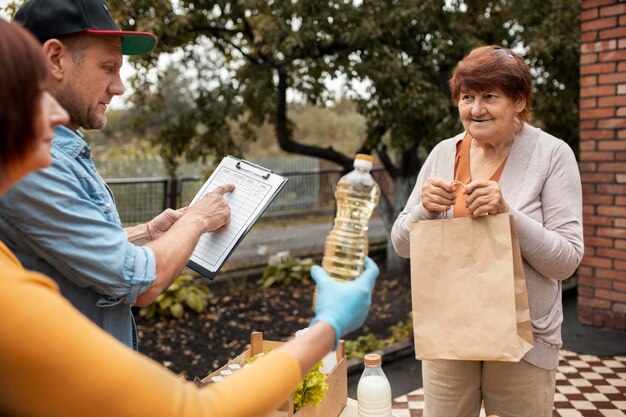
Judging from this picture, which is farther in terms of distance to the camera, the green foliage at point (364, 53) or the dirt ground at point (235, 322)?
the green foliage at point (364, 53)

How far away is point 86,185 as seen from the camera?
4.73ft

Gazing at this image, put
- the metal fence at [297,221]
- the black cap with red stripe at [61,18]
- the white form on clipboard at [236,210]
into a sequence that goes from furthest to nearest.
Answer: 1. the metal fence at [297,221]
2. the white form on clipboard at [236,210]
3. the black cap with red stripe at [61,18]

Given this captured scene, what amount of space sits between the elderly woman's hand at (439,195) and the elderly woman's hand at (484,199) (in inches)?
3.7

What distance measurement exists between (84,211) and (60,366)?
516mm

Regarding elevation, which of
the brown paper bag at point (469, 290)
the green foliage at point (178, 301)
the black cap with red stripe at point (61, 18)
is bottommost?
the green foliage at point (178, 301)

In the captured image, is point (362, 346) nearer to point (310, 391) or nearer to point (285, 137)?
point (285, 137)

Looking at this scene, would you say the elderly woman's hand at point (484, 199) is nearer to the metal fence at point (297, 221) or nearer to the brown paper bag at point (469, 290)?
the brown paper bag at point (469, 290)

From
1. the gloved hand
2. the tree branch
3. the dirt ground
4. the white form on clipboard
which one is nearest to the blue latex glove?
the white form on clipboard

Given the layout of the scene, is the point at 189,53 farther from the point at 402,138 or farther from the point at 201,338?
the point at 201,338

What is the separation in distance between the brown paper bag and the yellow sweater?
109cm

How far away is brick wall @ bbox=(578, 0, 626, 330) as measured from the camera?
498 centimetres

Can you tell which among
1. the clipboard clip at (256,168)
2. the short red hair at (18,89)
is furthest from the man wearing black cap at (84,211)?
the short red hair at (18,89)

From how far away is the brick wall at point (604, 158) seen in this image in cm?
498

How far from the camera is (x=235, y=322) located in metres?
6.10
